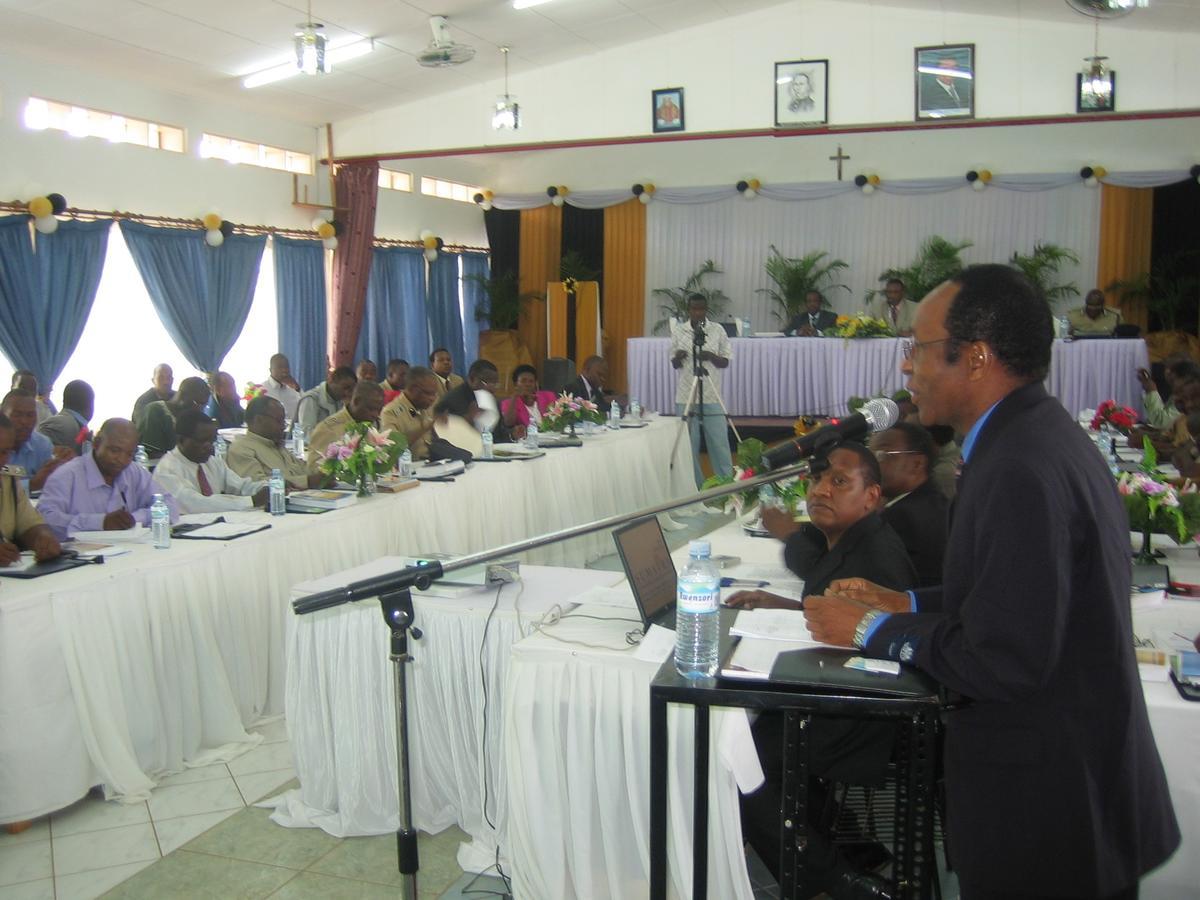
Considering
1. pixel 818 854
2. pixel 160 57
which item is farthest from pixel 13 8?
pixel 818 854

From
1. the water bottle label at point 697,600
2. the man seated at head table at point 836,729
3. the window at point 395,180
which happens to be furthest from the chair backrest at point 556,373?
the water bottle label at point 697,600

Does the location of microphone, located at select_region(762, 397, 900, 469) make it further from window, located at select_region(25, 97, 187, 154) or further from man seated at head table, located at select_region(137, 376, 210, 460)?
window, located at select_region(25, 97, 187, 154)

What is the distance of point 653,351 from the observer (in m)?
11.8

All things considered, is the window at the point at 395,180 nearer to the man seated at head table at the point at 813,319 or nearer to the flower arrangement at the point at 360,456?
the man seated at head table at the point at 813,319

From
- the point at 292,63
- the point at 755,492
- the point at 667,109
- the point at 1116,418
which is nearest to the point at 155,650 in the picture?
the point at 755,492

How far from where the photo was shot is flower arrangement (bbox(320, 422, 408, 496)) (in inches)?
196

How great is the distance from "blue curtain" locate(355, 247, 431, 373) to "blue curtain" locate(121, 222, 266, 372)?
6.79 feet

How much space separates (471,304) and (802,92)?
6.22 metres

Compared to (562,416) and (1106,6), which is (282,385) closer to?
(562,416)

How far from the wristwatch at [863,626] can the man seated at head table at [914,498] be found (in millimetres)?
1248

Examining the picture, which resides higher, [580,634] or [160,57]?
[160,57]

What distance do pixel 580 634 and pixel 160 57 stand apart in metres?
8.18

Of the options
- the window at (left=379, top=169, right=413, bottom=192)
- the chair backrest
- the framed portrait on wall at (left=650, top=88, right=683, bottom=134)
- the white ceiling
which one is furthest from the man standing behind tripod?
the window at (left=379, top=169, right=413, bottom=192)

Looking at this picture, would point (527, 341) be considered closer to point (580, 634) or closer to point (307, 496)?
point (307, 496)
